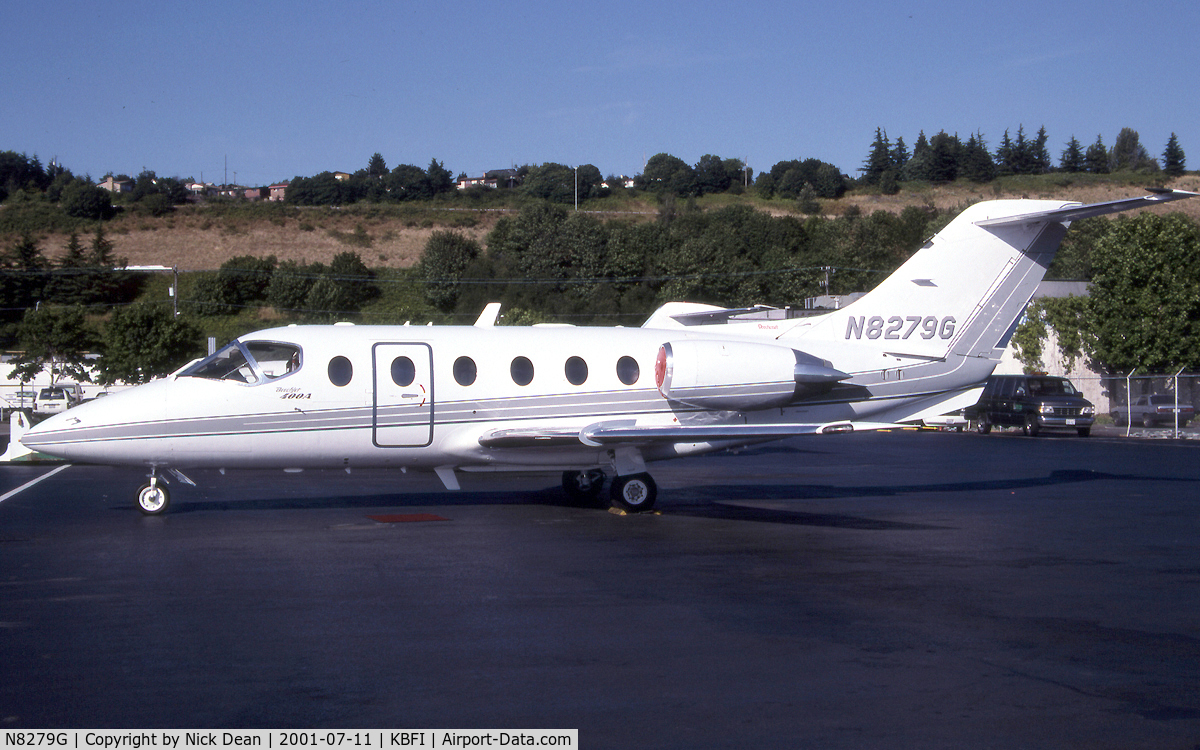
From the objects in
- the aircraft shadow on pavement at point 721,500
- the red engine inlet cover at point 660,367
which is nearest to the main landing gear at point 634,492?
the aircraft shadow on pavement at point 721,500

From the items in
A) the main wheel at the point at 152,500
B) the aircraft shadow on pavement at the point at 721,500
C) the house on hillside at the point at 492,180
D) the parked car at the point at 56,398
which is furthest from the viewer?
the house on hillside at the point at 492,180

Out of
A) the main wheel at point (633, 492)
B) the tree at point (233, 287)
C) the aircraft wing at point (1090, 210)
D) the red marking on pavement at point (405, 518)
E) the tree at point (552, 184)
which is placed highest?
the tree at point (552, 184)

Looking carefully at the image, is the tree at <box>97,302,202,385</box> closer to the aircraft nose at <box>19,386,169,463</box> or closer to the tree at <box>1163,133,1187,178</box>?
the aircraft nose at <box>19,386,169,463</box>

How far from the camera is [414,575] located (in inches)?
408

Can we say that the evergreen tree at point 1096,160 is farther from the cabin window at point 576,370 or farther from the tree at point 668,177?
the cabin window at point 576,370

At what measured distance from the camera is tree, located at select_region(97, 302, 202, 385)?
161 feet

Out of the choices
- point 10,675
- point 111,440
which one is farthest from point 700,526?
point 10,675

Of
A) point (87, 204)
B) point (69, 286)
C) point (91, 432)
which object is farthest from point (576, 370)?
point (87, 204)

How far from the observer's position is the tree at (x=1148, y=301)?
1875 inches

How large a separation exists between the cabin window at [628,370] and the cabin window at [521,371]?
139 centimetres

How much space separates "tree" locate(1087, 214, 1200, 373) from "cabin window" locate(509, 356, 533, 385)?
40411 millimetres

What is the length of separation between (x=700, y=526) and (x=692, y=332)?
14.7ft

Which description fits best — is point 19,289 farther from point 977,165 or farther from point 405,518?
point 977,165

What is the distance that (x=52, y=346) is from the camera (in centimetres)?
5603
